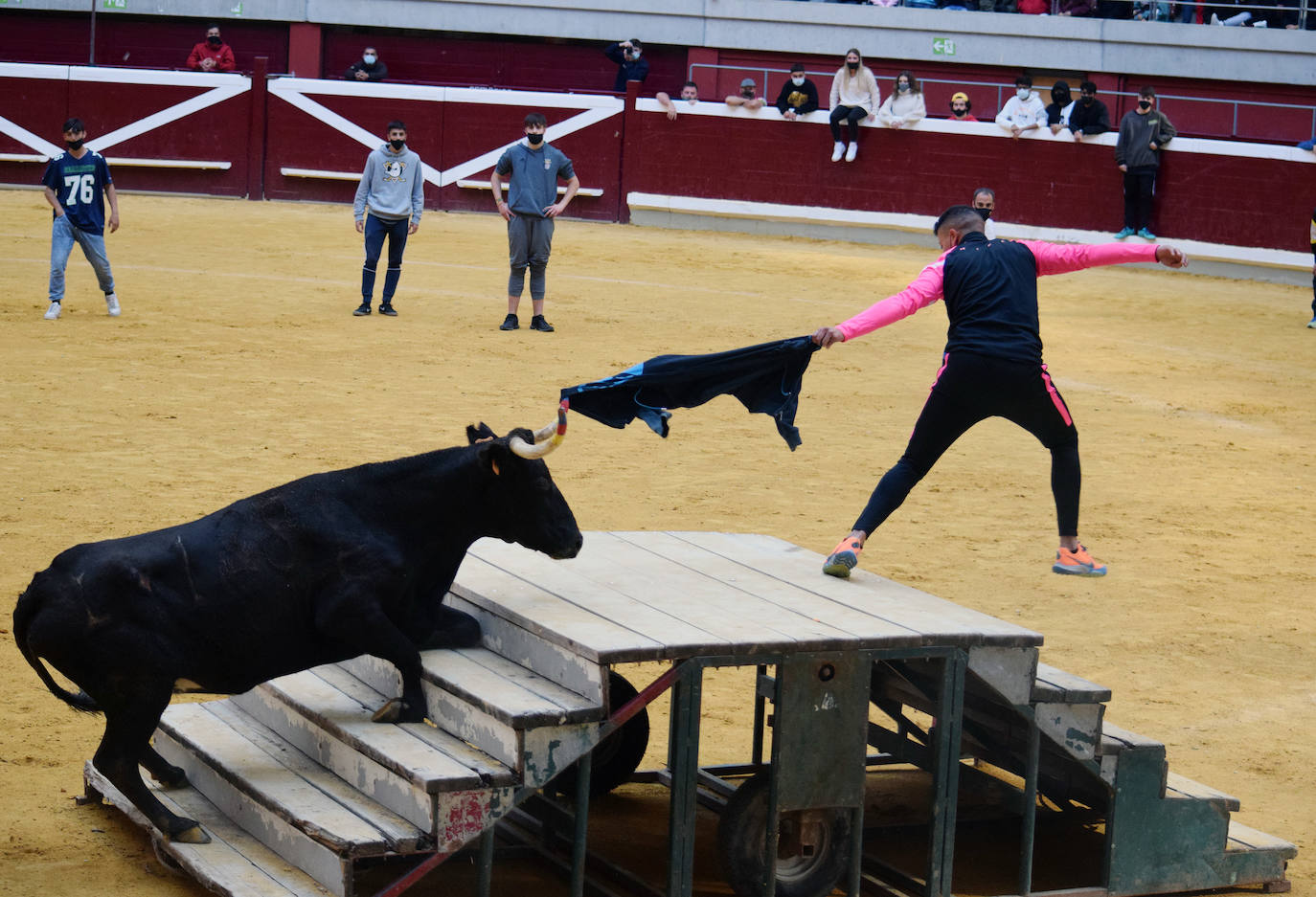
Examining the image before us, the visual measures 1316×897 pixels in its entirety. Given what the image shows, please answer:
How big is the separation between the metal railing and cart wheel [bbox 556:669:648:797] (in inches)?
705

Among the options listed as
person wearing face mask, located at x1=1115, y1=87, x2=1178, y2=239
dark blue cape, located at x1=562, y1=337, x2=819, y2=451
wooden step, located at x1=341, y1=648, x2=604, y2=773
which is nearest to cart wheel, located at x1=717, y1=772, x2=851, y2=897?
wooden step, located at x1=341, y1=648, x2=604, y2=773

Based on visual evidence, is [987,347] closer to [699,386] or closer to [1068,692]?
[699,386]

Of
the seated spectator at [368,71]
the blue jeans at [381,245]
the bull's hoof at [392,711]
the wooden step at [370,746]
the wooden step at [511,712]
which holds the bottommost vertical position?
the wooden step at [370,746]

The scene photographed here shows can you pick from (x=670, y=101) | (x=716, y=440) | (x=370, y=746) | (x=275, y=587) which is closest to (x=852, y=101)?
(x=670, y=101)

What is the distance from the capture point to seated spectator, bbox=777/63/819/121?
72.1 feet

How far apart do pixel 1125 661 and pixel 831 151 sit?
15.9 m

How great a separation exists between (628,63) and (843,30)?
3.67 meters

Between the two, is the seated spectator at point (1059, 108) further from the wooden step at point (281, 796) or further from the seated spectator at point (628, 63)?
the wooden step at point (281, 796)

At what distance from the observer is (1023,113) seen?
21422 millimetres

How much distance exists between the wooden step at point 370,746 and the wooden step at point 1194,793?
2.06 metres

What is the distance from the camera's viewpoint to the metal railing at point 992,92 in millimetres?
22719

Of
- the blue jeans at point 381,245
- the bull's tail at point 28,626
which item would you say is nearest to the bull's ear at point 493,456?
the bull's tail at point 28,626

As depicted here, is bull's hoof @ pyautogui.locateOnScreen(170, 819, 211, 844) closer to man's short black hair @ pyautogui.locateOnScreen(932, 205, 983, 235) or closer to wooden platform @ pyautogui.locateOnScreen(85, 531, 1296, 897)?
wooden platform @ pyautogui.locateOnScreen(85, 531, 1296, 897)

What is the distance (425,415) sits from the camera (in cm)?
1073
